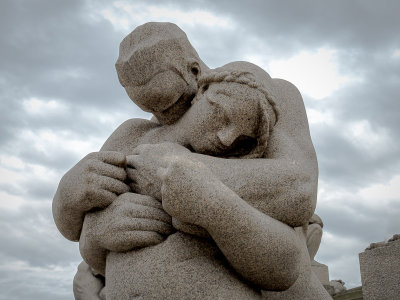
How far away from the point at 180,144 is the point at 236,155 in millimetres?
509

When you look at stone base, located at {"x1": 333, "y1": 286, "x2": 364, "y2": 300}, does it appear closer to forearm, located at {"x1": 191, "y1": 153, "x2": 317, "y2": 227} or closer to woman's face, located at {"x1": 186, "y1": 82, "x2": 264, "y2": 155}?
forearm, located at {"x1": 191, "y1": 153, "x2": 317, "y2": 227}

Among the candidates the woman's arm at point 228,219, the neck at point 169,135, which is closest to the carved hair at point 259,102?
the neck at point 169,135

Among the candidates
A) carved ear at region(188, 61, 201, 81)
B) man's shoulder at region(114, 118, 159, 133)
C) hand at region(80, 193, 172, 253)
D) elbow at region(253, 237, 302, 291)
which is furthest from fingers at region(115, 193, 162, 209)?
carved ear at region(188, 61, 201, 81)

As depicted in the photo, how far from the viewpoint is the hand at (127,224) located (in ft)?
12.0

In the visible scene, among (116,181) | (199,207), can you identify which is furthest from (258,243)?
(116,181)

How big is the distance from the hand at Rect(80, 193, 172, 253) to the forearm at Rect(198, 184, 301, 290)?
0.47 meters

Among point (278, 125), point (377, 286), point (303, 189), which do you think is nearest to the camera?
point (303, 189)

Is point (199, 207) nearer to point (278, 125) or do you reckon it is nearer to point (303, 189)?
point (303, 189)

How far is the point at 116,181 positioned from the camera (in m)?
3.87

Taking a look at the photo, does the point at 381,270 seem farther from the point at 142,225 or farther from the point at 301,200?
the point at 142,225

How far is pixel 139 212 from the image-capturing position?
372cm

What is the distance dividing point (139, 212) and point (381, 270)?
464 cm

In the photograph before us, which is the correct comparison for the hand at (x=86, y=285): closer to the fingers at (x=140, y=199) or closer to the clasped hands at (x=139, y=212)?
the clasped hands at (x=139, y=212)

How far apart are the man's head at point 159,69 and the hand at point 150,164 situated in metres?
0.55
